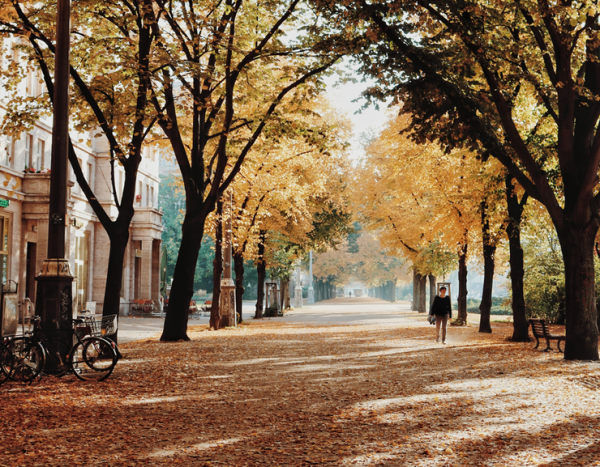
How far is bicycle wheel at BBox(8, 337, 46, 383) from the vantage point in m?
10.7

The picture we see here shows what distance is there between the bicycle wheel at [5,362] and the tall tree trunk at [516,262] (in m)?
14.5

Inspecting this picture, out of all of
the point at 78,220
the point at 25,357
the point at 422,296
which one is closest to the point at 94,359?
the point at 25,357

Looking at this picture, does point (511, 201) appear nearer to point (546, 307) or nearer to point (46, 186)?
point (546, 307)

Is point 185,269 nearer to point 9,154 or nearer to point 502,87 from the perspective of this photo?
point 502,87

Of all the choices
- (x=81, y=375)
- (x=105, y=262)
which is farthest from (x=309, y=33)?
(x=105, y=262)

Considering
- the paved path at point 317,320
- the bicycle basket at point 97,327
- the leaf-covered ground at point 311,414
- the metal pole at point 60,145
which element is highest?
the metal pole at point 60,145

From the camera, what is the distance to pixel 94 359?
11.2 meters

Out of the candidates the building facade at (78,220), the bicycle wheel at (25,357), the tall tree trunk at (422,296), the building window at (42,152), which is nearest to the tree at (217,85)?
the building facade at (78,220)

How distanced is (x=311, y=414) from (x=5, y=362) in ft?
17.2

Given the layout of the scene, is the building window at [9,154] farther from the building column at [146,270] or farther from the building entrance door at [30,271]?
the building column at [146,270]

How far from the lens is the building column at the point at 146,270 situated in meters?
40.6

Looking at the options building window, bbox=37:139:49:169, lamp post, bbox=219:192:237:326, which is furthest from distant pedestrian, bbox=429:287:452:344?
building window, bbox=37:139:49:169

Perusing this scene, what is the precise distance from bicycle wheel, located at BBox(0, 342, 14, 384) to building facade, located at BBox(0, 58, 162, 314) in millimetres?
5613

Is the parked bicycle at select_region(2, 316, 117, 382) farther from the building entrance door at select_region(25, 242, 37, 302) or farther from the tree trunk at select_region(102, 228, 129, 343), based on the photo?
the building entrance door at select_region(25, 242, 37, 302)
